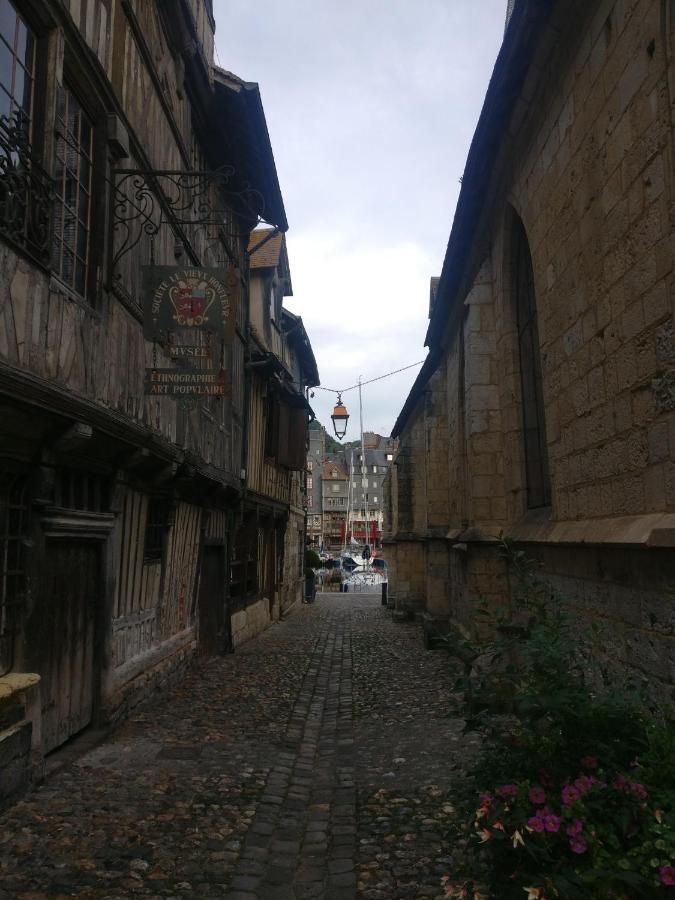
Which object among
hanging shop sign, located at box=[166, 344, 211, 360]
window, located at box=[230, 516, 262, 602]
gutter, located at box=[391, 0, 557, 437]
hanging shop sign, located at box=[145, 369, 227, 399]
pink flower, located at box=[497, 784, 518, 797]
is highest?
gutter, located at box=[391, 0, 557, 437]

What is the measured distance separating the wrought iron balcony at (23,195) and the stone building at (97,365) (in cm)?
1

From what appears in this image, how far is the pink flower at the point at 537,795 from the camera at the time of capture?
2246mm

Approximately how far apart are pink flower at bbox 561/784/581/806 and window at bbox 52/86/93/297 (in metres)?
4.34

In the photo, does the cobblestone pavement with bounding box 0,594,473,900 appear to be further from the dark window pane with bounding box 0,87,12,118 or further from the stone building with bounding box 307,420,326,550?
the stone building with bounding box 307,420,326,550

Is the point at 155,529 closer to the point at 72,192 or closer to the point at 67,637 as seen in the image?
the point at 67,637

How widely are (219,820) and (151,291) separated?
4155mm

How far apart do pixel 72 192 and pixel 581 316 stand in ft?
13.2

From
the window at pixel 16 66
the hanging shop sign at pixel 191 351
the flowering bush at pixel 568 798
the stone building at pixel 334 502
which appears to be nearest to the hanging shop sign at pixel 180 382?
the hanging shop sign at pixel 191 351

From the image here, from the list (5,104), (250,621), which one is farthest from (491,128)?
(250,621)

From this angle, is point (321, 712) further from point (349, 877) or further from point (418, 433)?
point (418, 433)

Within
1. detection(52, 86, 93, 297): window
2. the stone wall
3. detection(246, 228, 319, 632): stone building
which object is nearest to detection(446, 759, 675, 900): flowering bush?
detection(52, 86, 93, 297): window

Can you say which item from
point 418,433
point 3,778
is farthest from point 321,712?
point 418,433

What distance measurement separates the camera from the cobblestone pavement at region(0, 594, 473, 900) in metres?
3.23

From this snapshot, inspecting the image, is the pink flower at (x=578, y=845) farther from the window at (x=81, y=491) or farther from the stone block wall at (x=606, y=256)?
the window at (x=81, y=491)
